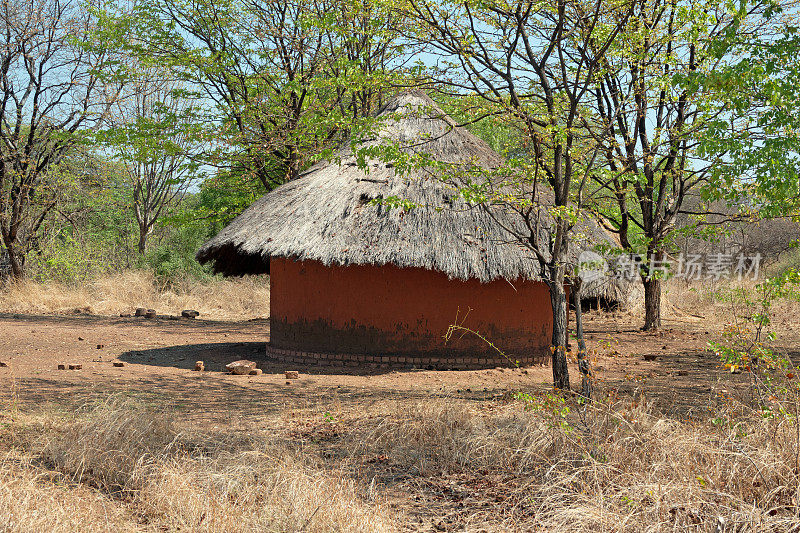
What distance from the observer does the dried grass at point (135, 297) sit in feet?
51.9

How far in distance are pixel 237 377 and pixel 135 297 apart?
10227 mm

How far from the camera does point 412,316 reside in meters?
8.77

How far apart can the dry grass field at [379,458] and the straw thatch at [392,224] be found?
1.66m

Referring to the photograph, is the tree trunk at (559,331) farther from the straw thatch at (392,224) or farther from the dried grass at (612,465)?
the straw thatch at (392,224)

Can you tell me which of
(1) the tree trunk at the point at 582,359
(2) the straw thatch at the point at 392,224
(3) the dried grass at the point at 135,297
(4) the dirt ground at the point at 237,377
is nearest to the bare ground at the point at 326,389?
(4) the dirt ground at the point at 237,377

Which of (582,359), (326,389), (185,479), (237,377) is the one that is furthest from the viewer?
(237,377)

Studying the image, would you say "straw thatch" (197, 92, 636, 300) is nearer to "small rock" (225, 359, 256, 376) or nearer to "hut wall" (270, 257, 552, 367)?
"hut wall" (270, 257, 552, 367)

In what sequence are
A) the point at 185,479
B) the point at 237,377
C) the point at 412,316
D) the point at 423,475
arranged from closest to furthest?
the point at 185,479
the point at 423,475
the point at 237,377
the point at 412,316

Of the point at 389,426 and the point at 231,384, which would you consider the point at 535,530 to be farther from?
the point at 231,384

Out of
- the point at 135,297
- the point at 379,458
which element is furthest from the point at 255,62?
the point at 379,458

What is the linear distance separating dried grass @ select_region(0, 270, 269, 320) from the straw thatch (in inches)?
268

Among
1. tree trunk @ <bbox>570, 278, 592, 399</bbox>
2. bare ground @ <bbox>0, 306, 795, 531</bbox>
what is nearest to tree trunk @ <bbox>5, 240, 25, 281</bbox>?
bare ground @ <bbox>0, 306, 795, 531</bbox>

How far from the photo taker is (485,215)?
30.0ft

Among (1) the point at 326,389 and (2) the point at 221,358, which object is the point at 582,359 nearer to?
(1) the point at 326,389
